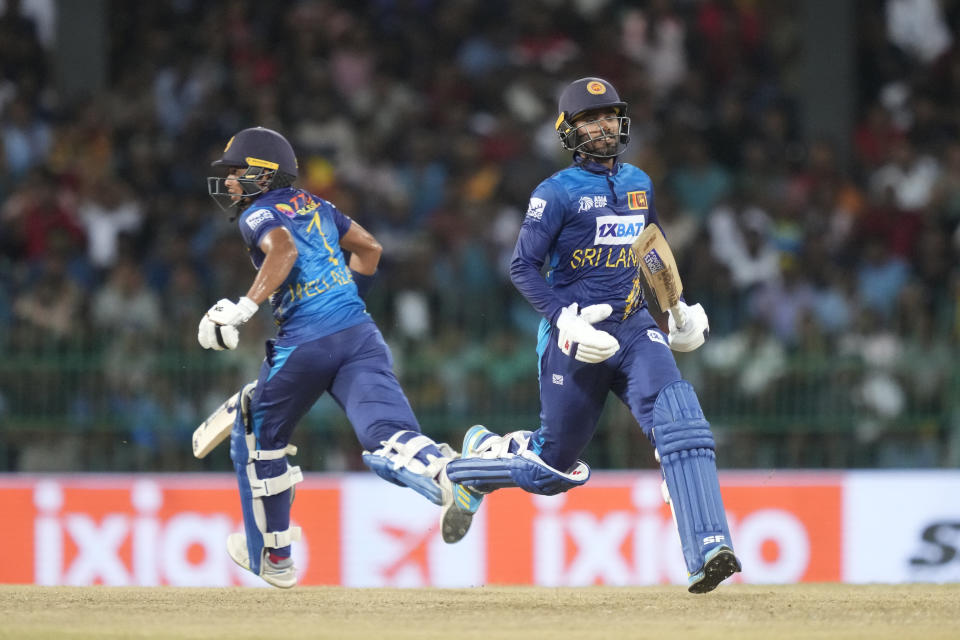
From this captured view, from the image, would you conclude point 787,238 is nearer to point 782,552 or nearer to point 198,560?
point 782,552

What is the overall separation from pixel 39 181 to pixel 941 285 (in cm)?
781

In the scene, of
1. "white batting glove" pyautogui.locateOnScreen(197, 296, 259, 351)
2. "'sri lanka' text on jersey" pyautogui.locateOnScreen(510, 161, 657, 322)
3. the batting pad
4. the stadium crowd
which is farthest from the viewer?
the stadium crowd

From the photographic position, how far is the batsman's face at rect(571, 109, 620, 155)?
727cm

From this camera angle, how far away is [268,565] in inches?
318

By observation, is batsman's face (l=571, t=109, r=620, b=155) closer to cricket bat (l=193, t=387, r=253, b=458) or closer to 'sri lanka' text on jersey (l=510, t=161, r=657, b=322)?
'sri lanka' text on jersey (l=510, t=161, r=657, b=322)

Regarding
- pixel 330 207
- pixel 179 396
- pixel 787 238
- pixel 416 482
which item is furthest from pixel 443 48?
pixel 416 482

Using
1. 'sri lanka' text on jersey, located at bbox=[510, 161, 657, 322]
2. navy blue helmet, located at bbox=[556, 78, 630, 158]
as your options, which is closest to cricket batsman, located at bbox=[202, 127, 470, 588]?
'sri lanka' text on jersey, located at bbox=[510, 161, 657, 322]

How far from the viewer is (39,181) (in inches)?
529

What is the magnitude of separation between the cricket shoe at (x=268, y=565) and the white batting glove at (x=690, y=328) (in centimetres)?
240

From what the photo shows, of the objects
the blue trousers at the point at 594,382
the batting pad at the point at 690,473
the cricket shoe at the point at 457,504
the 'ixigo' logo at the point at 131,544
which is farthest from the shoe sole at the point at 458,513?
the 'ixigo' logo at the point at 131,544

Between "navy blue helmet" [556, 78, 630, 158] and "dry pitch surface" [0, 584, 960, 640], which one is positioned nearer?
"dry pitch surface" [0, 584, 960, 640]

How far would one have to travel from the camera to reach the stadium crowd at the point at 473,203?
11445 mm

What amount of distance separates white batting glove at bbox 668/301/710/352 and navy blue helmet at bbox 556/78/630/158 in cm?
86

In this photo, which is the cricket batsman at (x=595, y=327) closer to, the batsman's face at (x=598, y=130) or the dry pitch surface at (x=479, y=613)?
the batsman's face at (x=598, y=130)
